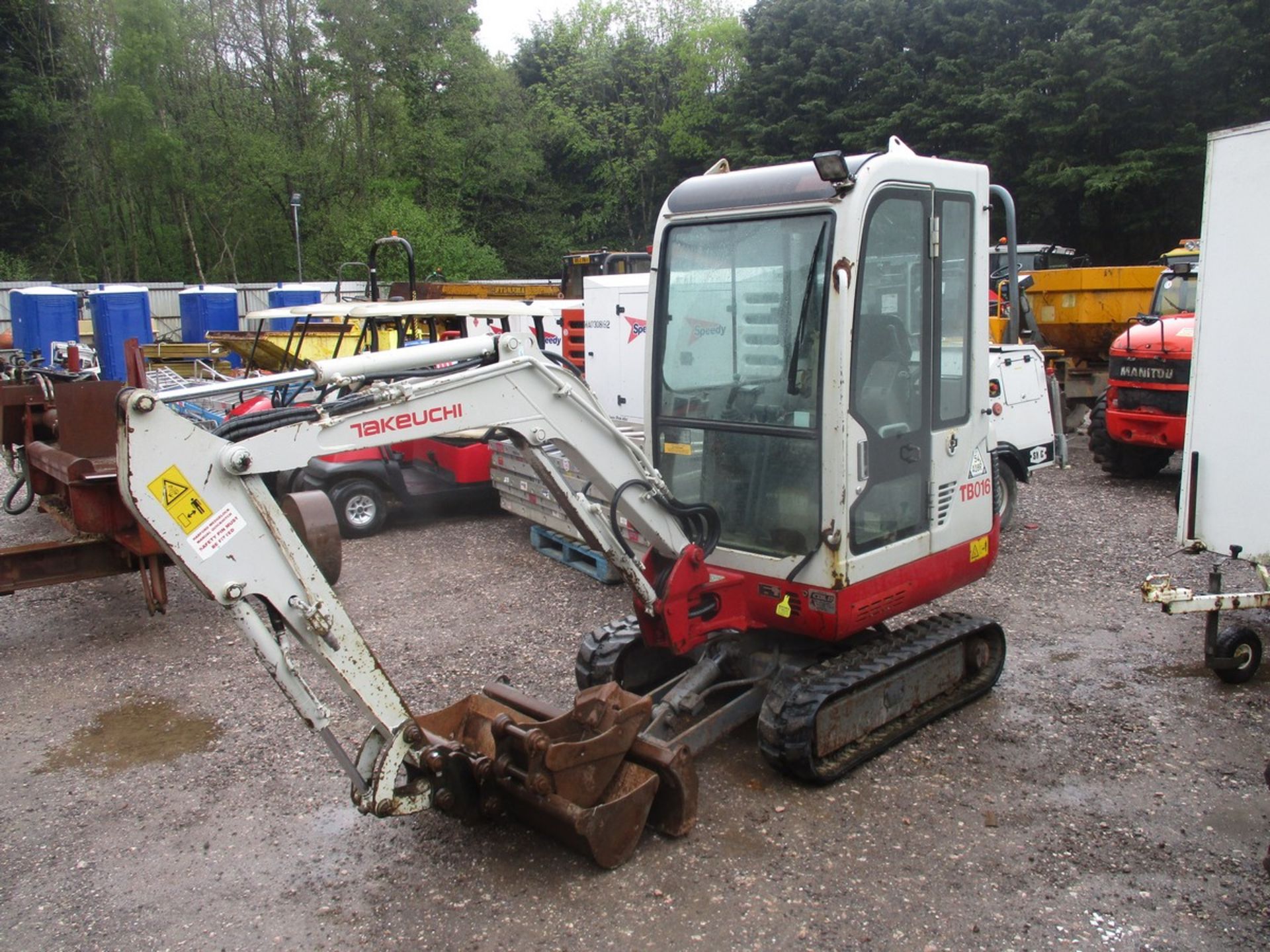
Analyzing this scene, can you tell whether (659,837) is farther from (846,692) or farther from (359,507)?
(359,507)

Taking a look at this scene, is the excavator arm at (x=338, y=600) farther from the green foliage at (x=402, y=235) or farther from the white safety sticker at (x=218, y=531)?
the green foliage at (x=402, y=235)

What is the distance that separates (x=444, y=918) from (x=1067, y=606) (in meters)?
4.83

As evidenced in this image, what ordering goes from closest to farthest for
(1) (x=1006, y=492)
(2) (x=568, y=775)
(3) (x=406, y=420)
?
(3) (x=406, y=420), (2) (x=568, y=775), (1) (x=1006, y=492)

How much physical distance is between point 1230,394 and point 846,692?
2809 millimetres

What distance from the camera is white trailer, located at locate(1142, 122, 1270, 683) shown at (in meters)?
5.17

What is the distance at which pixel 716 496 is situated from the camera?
A: 15.2 feet

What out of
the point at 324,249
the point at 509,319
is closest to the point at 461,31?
the point at 324,249

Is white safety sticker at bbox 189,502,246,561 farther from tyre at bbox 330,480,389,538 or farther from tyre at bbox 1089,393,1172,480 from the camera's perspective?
tyre at bbox 1089,393,1172,480

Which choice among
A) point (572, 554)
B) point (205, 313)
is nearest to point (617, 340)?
point (572, 554)

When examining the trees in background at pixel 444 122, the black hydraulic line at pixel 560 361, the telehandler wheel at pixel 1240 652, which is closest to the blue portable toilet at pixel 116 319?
the trees in background at pixel 444 122

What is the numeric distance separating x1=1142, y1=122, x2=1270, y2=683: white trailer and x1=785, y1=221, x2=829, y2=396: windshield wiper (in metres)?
2.34

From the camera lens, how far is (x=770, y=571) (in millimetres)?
4414

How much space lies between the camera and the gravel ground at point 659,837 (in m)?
3.47

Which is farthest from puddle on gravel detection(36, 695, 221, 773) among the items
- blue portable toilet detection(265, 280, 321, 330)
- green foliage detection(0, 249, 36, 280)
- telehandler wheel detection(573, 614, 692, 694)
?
green foliage detection(0, 249, 36, 280)
